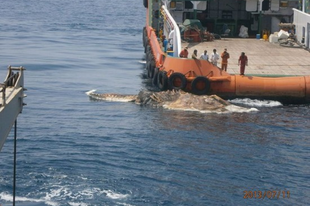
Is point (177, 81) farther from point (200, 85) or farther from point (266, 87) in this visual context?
point (266, 87)

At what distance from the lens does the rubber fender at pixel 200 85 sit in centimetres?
2942

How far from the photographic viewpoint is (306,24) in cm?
3622

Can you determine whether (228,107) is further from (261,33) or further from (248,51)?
(261,33)

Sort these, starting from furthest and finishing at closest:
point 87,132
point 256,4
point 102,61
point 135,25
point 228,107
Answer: point 135,25 < point 102,61 < point 256,4 < point 228,107 < point 87,132

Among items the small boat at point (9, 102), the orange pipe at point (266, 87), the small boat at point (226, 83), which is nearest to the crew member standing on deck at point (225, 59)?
the small boat at point (226, 83)

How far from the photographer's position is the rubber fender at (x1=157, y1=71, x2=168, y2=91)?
30.4 m

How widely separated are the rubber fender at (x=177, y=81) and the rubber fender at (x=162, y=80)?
33cm

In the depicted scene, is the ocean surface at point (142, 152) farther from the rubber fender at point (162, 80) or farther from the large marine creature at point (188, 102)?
the rubber fender at point (162, 80)

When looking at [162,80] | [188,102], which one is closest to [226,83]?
[188,102]

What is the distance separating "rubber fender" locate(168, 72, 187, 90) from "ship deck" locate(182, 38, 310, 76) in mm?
2247

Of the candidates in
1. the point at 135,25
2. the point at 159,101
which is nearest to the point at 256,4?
the point at 159,101

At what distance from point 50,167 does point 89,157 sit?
1674mm
